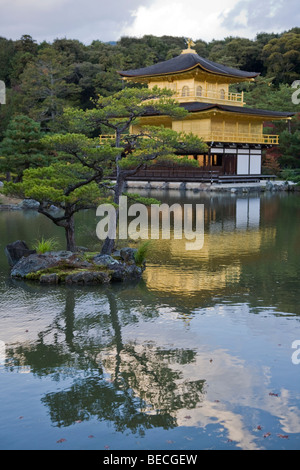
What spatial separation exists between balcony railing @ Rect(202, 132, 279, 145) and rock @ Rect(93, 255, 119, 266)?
1035 inches

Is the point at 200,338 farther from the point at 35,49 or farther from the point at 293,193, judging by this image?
the point at 35,49

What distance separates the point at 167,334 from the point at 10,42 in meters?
66.3

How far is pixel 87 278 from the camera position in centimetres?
1195

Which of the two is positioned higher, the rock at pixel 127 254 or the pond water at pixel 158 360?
the rock at pixel 127 254

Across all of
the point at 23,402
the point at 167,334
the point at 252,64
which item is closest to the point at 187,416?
the point at 23,402

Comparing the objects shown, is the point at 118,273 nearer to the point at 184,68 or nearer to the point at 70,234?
the point at 70,234

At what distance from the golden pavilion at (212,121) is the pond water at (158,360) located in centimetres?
2562

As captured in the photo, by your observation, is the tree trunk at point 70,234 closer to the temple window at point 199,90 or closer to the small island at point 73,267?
the small island at point 73,267

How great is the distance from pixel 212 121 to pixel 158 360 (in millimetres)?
33799

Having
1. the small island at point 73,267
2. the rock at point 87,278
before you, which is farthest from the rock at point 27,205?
the rock at point 87,278

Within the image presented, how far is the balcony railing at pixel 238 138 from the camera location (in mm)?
38125

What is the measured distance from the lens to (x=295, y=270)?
13383mm

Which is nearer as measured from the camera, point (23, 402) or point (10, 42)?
point (23, 402)

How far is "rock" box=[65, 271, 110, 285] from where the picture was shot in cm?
1195
